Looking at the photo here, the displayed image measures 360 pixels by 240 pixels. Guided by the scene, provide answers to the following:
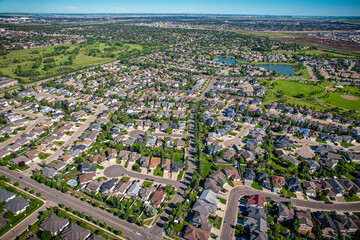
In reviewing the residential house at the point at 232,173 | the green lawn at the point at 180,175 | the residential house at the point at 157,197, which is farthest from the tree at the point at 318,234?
the residential house at the point at 157,197

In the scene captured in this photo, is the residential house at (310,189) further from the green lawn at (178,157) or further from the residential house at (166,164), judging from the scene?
the residential house at (166,164)

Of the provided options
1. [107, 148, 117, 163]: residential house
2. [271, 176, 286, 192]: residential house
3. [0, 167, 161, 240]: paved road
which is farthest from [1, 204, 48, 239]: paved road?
[271, 176, 286, 192]: residential house

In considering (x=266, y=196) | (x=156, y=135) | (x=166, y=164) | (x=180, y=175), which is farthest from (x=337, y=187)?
(x=156, y=135)

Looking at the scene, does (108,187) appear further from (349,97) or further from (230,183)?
(349,97)

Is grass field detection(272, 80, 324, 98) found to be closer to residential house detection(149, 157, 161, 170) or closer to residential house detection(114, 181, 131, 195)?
residential house detection(149, 157, 161, 170)

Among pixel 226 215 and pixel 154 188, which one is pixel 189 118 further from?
pixel 226 215

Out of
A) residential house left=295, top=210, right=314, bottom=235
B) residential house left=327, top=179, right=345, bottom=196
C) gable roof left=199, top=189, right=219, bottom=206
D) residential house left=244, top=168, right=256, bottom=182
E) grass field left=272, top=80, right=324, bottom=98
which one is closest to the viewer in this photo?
residential house left=295, top=210, right=314, bottom=235

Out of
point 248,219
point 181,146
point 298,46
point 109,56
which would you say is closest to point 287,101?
point 181,146
